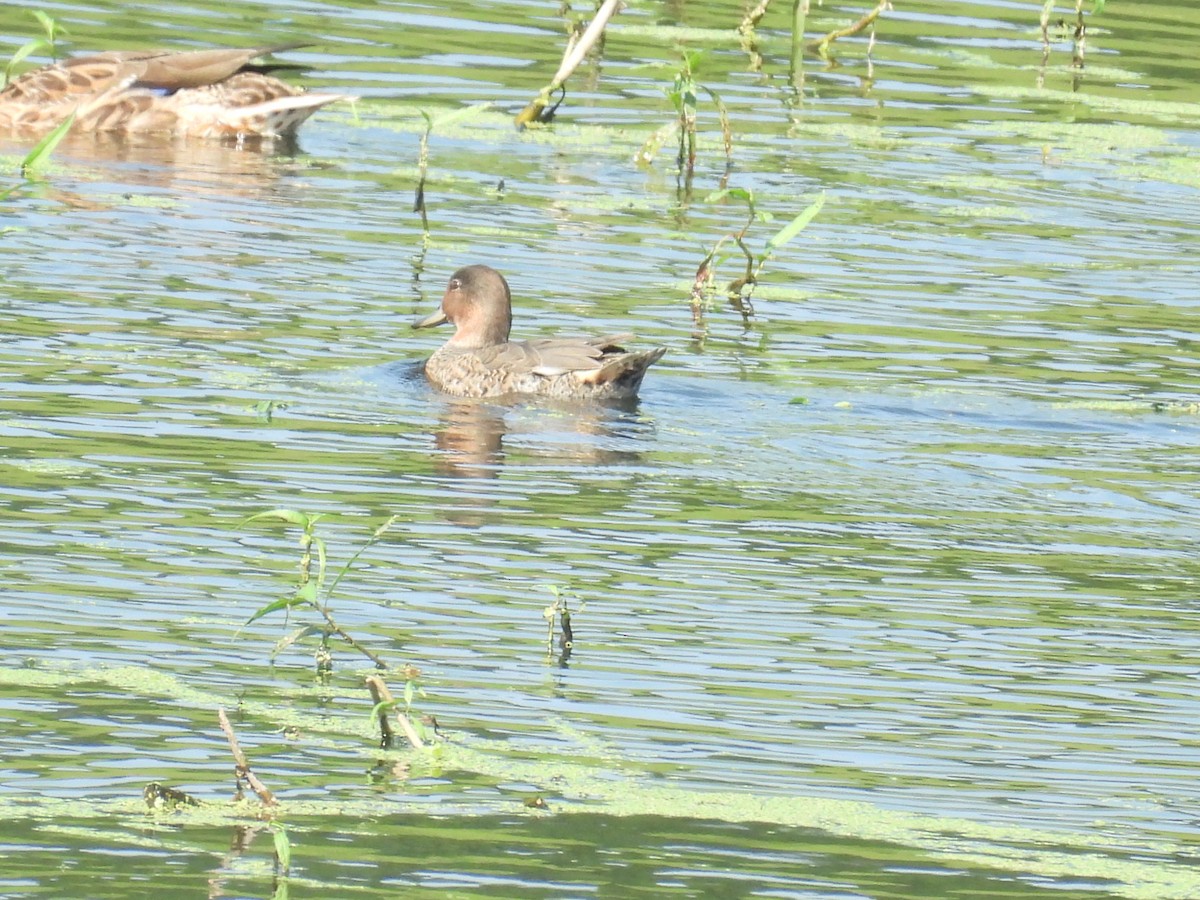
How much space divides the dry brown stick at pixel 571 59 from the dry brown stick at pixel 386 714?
9508 millimetres

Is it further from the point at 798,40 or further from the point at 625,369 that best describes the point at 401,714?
the point at 798,40

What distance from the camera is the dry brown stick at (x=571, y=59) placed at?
50.1ft

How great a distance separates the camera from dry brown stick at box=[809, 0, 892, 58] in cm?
1850

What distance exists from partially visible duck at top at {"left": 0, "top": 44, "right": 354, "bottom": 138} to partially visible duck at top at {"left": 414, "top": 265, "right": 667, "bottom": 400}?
16.3ft

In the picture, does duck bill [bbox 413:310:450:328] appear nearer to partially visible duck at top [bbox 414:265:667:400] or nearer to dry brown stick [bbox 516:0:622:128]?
partially visible duck at top [bbox 414:265:667:400]

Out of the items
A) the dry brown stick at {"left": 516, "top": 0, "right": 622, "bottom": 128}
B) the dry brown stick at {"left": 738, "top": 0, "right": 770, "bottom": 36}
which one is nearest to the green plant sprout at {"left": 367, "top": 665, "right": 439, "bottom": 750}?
the dry brown stick at {"left": 516, "top": 0, "right": 622, "bottom": 128}

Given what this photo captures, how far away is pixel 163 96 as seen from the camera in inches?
653

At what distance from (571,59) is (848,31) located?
4160 millimetres

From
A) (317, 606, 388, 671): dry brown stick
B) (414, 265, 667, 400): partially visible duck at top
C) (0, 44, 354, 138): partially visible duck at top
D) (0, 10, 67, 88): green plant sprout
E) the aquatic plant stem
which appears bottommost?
(317, 606, 388, 671): dry brown stick

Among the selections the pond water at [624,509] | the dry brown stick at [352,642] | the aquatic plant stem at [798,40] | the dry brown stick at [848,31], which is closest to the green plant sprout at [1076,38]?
the dry brown stick at [848,31]

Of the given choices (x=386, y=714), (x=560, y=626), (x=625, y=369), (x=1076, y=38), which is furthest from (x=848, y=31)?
(x=386, y=714)

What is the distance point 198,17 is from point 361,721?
Result: 45.3ft

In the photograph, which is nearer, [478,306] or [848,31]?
[478,306]

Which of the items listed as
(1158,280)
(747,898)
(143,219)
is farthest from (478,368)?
(747,898)
